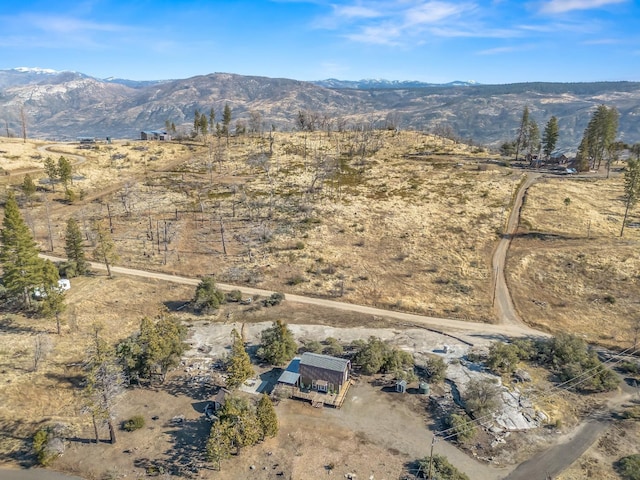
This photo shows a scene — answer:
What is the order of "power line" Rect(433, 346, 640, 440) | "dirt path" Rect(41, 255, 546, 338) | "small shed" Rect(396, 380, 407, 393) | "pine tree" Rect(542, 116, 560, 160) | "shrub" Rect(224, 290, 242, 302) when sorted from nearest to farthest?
1. "power line" Rect(433, 346, 640, 440)
2. "small shed" Rect(396, 380, 407, 393)
3. "dirt path" Rect(41, 255, 546, 338)
4. "shrub" Rect(224, 290, 242, 302)
5. "pine tree" Rect(542, 116, 560, 160)

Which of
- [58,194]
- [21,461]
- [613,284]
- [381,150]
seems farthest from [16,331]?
[381,150]

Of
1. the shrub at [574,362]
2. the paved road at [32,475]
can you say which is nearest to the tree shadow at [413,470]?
the shrub at [574,362]

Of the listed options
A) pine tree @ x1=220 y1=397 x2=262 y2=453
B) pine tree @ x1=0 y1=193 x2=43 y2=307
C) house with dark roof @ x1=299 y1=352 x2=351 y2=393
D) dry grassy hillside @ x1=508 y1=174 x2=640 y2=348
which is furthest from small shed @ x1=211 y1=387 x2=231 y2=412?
dry grassy hillside @ x1=508 y1=174 x2=640 y2=348

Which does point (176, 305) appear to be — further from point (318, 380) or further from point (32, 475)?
point (32, 475)

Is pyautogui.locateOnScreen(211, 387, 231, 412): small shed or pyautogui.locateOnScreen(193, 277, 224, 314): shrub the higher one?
pyautogui.locateOnScreen(193, 277, 224, 314): shrub

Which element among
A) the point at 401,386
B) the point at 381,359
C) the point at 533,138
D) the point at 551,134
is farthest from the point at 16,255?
the point at 533,138

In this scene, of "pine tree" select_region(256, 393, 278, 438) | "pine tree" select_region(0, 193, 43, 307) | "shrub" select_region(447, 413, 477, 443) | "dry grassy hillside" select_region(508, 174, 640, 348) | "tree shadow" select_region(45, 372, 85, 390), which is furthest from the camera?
"dry grassy hillside" select_region(508, 174, 640, 348)

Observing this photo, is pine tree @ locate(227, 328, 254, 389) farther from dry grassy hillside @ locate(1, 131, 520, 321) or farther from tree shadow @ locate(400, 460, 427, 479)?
dry grassy hillside @ locate(1, 131, 520, 321)

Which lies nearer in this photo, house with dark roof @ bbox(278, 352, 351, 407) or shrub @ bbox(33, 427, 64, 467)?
shrub @ bbox(33, 427, 64, 467)
